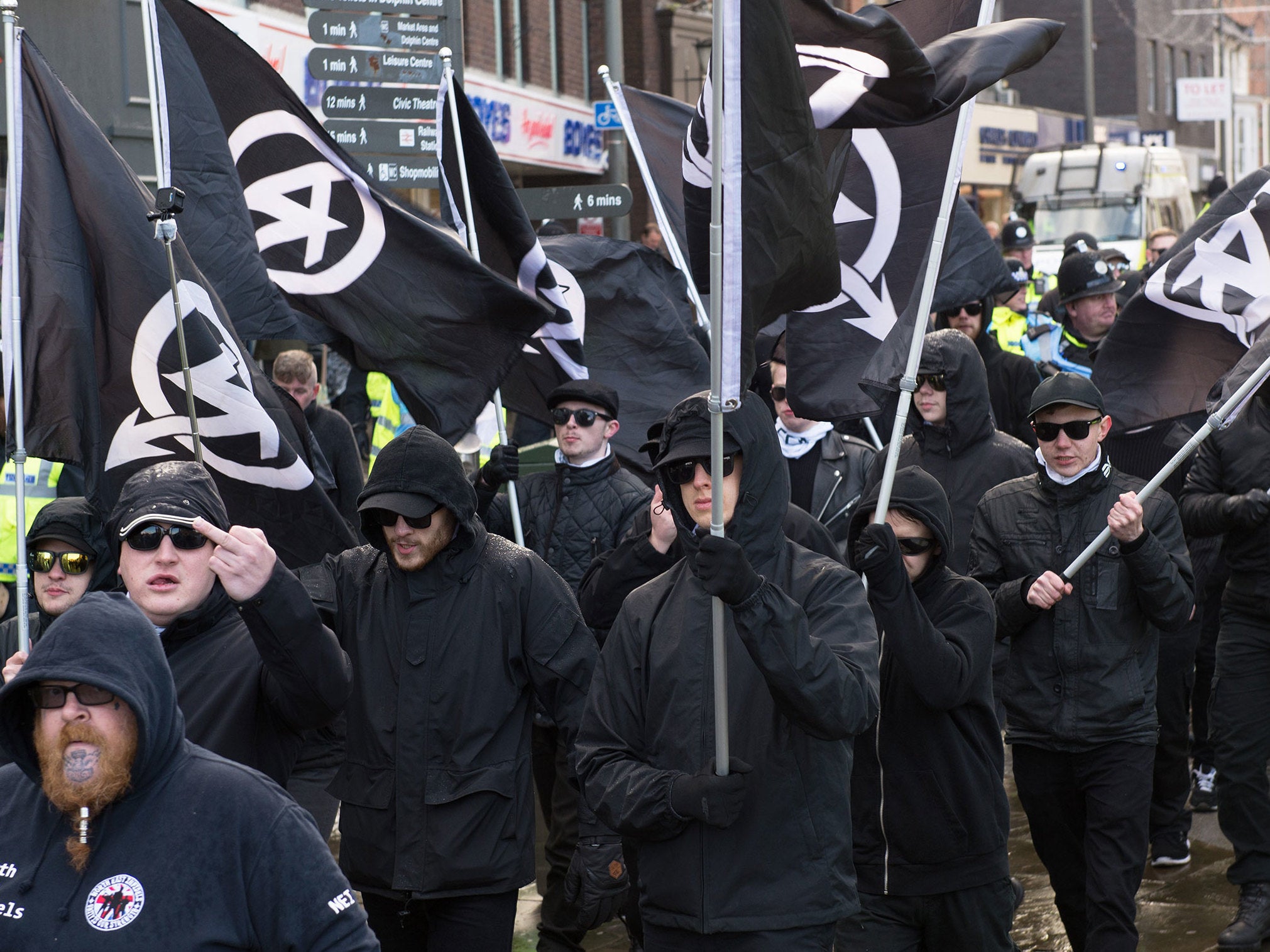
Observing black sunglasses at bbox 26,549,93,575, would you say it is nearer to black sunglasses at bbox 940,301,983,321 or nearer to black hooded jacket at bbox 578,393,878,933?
black hooded jacket at bbox 578,393,878,933

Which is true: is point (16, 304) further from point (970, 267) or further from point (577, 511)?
point (970, 267)

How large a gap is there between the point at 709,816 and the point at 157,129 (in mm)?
3070

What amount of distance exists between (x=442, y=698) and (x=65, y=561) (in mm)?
1144

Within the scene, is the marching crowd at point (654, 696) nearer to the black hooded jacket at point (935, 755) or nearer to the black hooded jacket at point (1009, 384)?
the black hooded jacket at point (935, 755)

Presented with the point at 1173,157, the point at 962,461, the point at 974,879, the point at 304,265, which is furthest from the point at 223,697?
the point at 1173,157

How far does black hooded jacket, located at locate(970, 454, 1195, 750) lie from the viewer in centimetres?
563

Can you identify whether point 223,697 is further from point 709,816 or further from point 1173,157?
point 1173,157

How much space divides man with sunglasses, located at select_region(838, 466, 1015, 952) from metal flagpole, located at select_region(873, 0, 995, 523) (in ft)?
0.69

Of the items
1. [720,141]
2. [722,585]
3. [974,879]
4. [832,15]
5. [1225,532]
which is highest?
[832,15]

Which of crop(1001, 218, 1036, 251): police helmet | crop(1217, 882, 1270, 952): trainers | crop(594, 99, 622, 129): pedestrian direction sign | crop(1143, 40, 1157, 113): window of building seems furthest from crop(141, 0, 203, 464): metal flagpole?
crop(1143, 40, 1157, 113): window of building

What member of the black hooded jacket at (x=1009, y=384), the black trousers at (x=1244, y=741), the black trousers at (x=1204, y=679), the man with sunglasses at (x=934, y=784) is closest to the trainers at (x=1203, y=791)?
the black trousers at (x=1204, y=679)

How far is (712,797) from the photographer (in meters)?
3.75

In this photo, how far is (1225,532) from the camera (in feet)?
22.3

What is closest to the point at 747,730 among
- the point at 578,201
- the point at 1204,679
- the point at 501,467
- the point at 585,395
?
the point at 501,467
